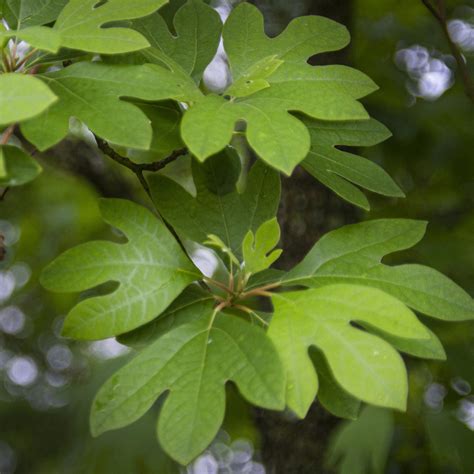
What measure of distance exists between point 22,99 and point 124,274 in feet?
1.16

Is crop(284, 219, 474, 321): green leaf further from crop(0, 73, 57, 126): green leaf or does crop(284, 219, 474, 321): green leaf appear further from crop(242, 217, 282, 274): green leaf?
crop(0, 73, 57, 126): green leaf

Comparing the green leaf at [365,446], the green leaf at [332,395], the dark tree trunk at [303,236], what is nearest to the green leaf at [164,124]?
the green leaf at [332,395]

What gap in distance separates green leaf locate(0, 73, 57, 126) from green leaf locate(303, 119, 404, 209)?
49cm

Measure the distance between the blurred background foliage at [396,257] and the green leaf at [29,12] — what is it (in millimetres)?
950

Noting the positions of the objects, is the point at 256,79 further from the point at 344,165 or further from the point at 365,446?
the point at 365,446

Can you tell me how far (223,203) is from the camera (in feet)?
4.11

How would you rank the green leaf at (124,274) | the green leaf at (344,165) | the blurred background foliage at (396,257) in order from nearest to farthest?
the green leaf at (124,274) < the green leaf at (344,165) < the blurred background foliage at (396,257)

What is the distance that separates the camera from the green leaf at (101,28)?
97 cm

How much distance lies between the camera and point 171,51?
1243mm

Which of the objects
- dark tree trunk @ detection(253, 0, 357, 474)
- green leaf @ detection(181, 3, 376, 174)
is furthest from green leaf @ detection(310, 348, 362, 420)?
dark tree trunk @ detection(253, 0, 357, 474)

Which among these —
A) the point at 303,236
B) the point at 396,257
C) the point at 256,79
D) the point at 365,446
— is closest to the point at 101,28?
the point at 256,79

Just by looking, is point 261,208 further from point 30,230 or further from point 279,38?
point 30,230

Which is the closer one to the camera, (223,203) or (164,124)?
(164,124)

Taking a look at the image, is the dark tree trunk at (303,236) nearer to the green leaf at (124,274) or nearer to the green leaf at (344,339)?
the green leaf at (124,274)
